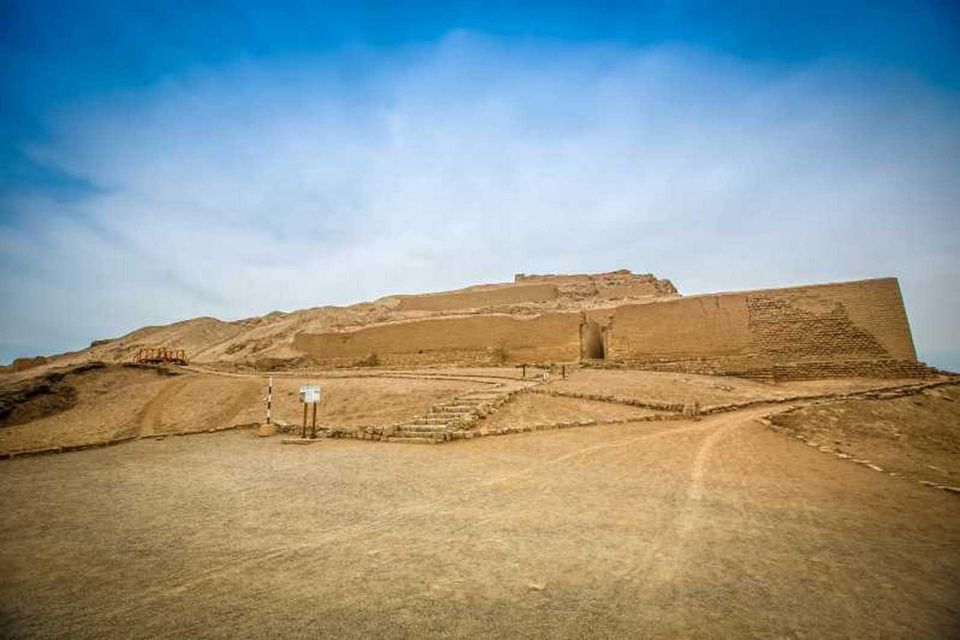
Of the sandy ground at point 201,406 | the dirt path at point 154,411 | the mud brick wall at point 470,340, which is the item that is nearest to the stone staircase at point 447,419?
the sandy ground at point 201,406

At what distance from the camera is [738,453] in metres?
7.53

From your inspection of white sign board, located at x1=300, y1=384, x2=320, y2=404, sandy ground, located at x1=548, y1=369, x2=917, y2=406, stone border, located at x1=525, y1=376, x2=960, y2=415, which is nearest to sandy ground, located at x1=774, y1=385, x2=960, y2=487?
stone border, located at x1=525, y1=376, x2=960, y2=415

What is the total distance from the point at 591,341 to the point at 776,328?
347 inches

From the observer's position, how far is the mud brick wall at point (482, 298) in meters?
37.6

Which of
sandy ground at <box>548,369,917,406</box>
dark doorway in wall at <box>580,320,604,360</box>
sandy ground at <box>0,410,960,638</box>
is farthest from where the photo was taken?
dark doorway in wall at <box>580,320,604,360</box>

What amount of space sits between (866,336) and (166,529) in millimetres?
24660

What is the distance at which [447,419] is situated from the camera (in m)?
9.90

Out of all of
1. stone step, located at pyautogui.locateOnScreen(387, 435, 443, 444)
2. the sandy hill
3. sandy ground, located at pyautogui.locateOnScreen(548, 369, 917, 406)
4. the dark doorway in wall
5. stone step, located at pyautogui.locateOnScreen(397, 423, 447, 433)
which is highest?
the sandy hill

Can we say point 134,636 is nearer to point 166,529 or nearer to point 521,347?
point 166,529

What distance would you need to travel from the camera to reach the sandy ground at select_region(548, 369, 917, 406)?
45.0 ft

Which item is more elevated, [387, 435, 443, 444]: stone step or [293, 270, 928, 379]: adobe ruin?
[293, 270, 928, 379]: adobe ruin

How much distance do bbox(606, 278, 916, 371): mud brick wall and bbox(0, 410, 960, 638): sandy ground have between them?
49.1ft

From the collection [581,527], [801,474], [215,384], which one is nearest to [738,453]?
[801,474]

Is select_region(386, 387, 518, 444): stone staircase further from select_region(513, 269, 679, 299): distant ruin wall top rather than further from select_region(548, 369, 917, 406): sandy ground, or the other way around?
select_region(513, 269, 679, 299): distant ruin wall top
